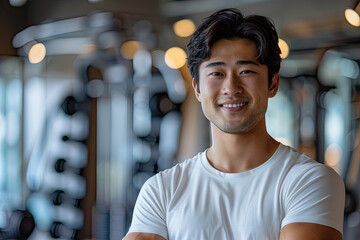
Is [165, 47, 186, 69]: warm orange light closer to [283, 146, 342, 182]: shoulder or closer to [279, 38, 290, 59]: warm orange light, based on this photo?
[279, 38, 290, 59]: warm orange light

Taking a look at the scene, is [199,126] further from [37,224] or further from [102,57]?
[37,224]

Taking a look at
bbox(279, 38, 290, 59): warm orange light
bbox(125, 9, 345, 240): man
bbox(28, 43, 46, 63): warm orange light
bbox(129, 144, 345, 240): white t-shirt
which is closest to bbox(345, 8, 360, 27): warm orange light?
bbox(279, 38, 290, 59): warm orange light

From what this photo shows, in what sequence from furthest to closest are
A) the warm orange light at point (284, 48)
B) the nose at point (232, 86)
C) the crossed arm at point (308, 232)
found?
the warm orange light at point (284, 48)
the nose at point (232, 86)
the crossed arm at point (308, 232)

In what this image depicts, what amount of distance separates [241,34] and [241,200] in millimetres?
461

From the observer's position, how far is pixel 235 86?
5.00ft

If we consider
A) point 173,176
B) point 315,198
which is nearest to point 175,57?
point 173,176

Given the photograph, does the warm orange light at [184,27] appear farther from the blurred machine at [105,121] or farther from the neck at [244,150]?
the neck at [244,150]

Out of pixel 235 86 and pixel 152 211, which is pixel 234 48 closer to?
pixel 235 86

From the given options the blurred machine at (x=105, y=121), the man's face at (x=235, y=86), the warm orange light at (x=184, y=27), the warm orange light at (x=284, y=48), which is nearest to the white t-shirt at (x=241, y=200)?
the man's face at (x=235, y=86)

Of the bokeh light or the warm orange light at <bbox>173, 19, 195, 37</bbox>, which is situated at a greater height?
the warm orange light at <bbox>173, 19, 195, 37</bbox>

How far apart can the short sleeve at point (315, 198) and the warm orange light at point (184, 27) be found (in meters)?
3.08

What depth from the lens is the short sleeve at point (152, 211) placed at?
1.59m

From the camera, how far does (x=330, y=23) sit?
3811 millimetres

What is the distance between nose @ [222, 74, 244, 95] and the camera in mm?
1520
